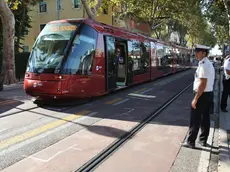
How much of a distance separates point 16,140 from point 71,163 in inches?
65.7

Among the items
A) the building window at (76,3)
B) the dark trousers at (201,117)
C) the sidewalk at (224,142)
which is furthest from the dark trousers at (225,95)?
the building window at (76,3)

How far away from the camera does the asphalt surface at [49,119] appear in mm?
5445

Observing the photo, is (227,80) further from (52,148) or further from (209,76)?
(52,148)

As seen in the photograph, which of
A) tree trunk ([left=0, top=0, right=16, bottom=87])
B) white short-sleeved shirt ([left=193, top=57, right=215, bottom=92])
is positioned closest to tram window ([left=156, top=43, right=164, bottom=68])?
tree trunk ([left=0, top=0, right=16, bottom=87])

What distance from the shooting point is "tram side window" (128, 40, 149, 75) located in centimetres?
1420

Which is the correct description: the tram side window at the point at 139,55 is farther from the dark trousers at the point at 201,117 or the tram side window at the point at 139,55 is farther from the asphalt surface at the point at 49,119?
the dark trousers at the point at 201,117

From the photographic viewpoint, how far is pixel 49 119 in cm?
749

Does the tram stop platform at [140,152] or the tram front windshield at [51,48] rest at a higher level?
the tram front windshield at [51,48]

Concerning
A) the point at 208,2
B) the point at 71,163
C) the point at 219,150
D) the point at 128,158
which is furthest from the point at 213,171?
the point at 208,2

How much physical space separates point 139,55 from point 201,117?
1021cm

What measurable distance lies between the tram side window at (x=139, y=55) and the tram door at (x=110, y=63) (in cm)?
241

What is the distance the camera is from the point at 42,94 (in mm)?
9078

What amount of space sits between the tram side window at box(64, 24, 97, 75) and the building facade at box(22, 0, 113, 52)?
2216 cm

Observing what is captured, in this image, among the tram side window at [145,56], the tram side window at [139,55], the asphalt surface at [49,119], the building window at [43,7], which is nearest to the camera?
the asphalt surface at [49,119]
